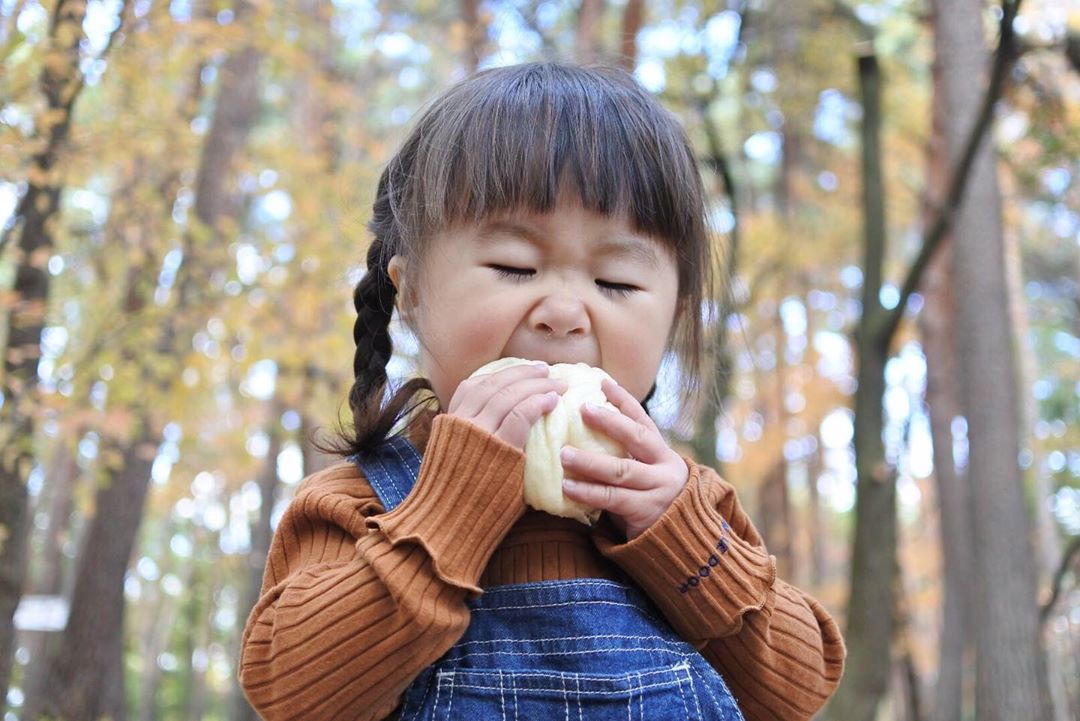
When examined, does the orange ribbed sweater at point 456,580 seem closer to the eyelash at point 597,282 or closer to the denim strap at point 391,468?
the denim strap at point 391,468

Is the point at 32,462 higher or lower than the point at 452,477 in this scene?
higher

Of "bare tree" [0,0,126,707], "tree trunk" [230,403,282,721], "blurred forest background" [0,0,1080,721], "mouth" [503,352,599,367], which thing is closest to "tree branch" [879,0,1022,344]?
"blurred forest background" [0,0,1080,721]

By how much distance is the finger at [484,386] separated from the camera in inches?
54.9

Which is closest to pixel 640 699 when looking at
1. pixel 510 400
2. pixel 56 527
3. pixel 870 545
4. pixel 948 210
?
pixel 510 400

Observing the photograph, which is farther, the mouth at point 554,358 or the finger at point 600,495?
the mouth at point 554,358

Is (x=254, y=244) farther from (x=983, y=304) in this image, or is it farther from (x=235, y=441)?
(x=983, y=304)

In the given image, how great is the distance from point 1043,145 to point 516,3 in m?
3.77

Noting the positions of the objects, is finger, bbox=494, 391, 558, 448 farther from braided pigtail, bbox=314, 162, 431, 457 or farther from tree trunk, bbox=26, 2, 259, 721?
tree trunk, bbox=26, 2, 259, 721

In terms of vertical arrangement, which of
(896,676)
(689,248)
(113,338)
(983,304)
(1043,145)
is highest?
(1043,145)

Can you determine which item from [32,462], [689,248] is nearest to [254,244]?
[32,462]

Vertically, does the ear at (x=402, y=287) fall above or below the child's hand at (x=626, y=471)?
above

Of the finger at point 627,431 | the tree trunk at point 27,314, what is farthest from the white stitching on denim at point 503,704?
the tree trunk at point 27,314

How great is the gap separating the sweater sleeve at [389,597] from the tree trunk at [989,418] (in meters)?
6.21

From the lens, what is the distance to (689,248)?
1.69 m
